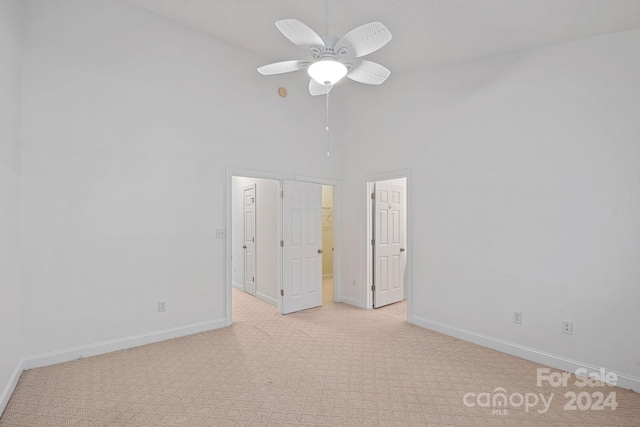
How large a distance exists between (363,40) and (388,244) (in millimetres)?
3479

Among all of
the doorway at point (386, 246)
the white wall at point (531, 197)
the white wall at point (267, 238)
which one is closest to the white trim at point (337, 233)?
the doorway at point (386, 246)

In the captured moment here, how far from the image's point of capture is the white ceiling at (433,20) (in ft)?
8.59

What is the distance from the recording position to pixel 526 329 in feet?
10.5

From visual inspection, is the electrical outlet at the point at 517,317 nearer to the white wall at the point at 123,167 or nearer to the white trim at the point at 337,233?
the white trim at the point at 337,233

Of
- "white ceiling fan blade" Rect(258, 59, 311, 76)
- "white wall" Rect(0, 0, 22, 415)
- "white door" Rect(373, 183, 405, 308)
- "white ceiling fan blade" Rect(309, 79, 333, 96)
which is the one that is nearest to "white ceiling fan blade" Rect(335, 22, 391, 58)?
"white ceiling fan blade" Rect(258, 59, 311, 76)

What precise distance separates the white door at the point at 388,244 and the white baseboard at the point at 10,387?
4.14 meters

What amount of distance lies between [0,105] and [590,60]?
4.92m

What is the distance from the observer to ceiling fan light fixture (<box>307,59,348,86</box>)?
2270 millimetres

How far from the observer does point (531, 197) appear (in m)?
3.18

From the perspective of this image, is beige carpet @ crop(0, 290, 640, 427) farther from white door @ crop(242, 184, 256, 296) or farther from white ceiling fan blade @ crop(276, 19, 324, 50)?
white ceiling fan blade @ crop(276, 19, 324, 50)

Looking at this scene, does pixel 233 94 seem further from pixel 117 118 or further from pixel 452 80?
pixel 452 80

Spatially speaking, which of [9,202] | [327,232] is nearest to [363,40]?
[9,202]

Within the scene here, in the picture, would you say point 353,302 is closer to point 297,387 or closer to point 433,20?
point 297,387

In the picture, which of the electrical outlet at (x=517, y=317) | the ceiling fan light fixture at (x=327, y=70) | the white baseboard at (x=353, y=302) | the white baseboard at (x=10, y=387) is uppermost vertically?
the ceiling fan light fixture at (x=327, y=70)
